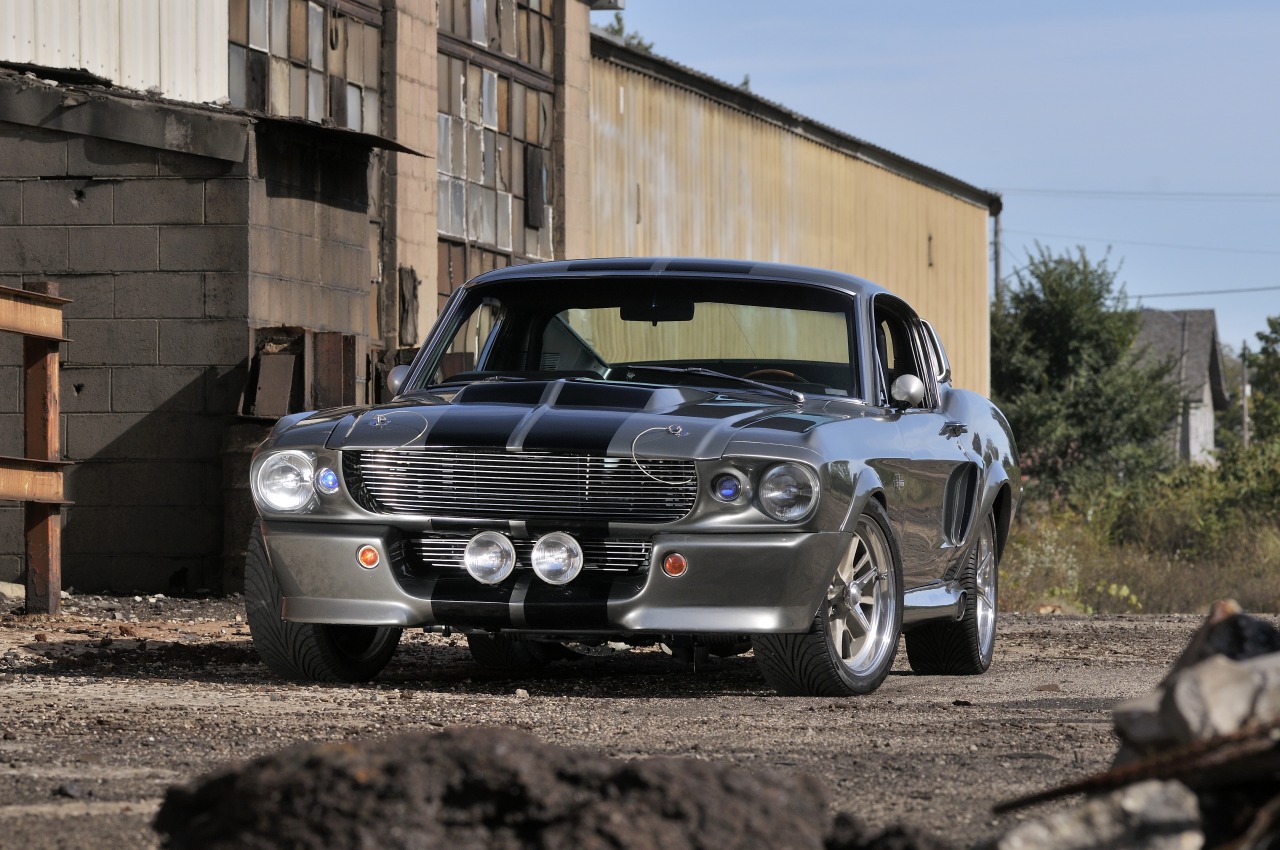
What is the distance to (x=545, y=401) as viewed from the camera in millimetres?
6855

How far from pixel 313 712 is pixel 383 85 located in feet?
40.3

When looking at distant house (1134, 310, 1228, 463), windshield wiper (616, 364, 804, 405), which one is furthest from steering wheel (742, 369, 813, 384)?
distant house (1134, 310, 1228, 463)

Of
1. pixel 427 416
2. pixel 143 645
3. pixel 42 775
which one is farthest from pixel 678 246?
pixel 42 775

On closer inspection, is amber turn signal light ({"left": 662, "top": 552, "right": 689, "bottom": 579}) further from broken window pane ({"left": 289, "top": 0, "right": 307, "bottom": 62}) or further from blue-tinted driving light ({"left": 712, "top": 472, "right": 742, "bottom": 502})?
broken window pane ({"left": 289, "top": 0, "right": 307, "bottom": 62})

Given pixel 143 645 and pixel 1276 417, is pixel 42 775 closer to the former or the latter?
pixel 143 645

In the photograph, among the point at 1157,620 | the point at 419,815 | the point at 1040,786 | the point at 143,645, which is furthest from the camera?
the point at 1157,620

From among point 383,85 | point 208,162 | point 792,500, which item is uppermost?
point 383,85

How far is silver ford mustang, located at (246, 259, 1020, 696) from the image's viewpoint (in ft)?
20.9

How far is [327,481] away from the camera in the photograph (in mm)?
6684

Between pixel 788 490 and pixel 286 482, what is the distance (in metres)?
1.80

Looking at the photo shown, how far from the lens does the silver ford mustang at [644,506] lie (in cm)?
638

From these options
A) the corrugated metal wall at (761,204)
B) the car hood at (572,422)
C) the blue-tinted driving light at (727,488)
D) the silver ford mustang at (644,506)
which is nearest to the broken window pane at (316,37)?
the corrugated metal wall at (761,204)

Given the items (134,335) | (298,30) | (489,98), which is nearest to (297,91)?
(298,30)

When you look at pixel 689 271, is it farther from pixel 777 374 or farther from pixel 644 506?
pixel 644 506
